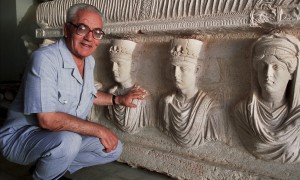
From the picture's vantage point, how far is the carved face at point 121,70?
263 cm

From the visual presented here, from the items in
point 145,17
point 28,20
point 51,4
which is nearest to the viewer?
point 145,17

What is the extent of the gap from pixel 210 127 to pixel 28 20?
12.2ft

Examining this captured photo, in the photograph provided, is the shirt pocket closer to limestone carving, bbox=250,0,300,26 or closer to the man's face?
the man's face

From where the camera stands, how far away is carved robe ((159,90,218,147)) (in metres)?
2.24

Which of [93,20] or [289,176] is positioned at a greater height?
[93,20]

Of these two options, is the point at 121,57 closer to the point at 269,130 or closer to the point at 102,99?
the point at 102,99

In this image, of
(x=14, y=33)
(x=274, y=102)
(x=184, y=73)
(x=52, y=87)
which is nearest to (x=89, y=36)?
(x=52, y=87)

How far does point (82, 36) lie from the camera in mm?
1980

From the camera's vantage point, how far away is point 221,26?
2.01 m

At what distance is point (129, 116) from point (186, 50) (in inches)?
33.9

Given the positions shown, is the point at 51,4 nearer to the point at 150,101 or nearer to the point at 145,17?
the point at 145,17

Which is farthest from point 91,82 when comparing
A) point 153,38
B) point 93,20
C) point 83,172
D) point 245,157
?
point 245,157

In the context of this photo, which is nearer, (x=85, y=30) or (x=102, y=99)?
(x=85, y=30)

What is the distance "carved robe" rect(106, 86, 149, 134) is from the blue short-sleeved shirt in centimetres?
47
